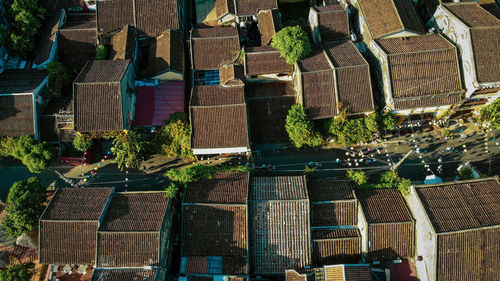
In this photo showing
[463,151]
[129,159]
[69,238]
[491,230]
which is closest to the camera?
[491,230]

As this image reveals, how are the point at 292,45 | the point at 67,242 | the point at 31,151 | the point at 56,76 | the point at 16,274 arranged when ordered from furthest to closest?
the point at 56,76
the point at 292,45
the point at 31,151
the point at 67,242
the point at 16,274

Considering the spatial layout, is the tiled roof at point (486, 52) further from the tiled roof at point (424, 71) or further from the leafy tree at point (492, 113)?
the leafy tree at point (492, 113)

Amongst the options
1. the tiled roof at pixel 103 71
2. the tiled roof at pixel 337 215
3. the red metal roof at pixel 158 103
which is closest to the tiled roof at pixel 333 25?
the red metal roof at pixel 158 103

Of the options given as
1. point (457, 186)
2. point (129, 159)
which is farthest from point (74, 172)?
point (457, 186)

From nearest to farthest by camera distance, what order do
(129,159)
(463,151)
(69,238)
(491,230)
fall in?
(491,230) → (69,238) → (129,159) → (463,151)

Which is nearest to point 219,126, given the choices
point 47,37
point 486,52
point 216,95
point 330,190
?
point 216,95

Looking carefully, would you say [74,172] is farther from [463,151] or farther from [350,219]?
[463,151]

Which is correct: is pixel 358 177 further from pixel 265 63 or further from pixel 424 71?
pixel 265 63
